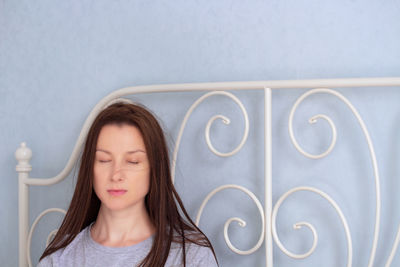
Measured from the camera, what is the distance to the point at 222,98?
1.48 metres

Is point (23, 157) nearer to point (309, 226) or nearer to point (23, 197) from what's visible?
point (23, 197)

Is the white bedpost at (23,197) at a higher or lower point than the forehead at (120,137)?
lower

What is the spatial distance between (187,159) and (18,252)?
69 cm

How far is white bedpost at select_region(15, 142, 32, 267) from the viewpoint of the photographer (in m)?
1.63

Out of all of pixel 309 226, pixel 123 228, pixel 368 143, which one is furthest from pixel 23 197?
pixel 368 143

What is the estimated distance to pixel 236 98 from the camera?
1407 millimetres

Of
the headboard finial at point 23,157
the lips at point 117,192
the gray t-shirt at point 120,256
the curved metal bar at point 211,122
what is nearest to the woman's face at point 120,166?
the lips at point 117,192

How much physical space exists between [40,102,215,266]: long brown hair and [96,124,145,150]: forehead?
11 mm

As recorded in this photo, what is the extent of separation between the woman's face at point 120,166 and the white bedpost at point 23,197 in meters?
0.52

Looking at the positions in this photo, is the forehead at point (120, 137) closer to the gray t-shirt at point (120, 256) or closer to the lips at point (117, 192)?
the lips at point (117, 192)

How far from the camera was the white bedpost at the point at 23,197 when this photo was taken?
163 cm

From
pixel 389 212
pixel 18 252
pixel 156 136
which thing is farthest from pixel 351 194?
pixel 18 252

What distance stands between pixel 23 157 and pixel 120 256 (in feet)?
2.00

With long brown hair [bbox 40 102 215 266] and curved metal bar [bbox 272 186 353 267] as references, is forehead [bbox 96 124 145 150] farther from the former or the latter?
curved metal bar [bbox 272 186 353 267]
